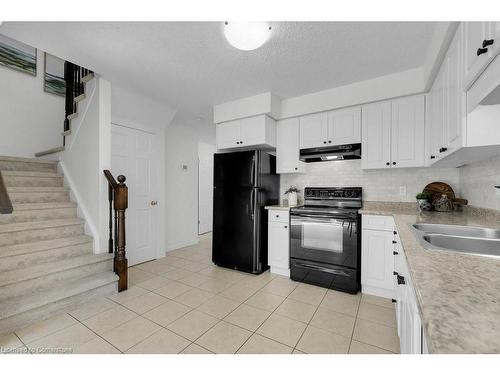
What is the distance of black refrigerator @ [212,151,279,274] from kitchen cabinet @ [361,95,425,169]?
4.25 ft

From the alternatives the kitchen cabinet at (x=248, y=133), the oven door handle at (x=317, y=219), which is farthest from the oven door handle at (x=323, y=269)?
the kitchen cabinet at (x=248, y=133)

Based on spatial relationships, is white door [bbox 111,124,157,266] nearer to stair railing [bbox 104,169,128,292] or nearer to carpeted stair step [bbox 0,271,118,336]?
stair railing [bbox 104,169,128,292]

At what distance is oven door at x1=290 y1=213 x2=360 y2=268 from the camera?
257cm

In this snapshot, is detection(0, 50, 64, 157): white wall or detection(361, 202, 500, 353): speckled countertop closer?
detection(361, 202, 500, 353): speckled countertop

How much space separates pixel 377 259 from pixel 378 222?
40 centimetres

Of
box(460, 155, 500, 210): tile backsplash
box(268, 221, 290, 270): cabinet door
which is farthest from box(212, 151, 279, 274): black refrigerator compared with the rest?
box(460, 155, 500, 210): tile backsplash

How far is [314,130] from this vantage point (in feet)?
10.2

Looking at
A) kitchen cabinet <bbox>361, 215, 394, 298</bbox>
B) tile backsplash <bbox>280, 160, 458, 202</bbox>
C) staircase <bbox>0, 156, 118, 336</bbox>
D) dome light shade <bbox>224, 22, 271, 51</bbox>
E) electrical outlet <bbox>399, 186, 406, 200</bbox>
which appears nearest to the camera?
dome light shade <bbox>224, 22, 271, 51</bbox>

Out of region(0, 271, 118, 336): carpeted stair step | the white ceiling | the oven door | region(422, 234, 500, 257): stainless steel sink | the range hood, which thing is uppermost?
the white ceiling

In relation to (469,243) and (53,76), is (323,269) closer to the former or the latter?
(469,243)

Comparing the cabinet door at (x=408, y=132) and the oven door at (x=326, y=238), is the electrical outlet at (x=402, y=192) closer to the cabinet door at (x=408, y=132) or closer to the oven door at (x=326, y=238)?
the cabinet door at (x=408, y=132)

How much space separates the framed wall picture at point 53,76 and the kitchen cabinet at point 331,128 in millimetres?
4509

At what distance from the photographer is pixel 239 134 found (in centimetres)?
336

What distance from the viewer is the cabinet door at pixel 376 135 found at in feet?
8.82
